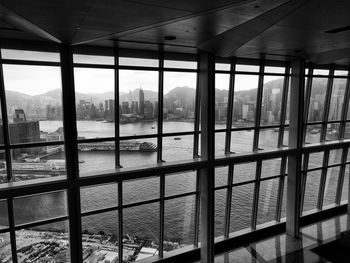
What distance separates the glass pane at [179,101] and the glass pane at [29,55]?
3.09 metres

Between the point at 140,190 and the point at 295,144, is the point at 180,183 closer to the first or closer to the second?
the point at 140,190

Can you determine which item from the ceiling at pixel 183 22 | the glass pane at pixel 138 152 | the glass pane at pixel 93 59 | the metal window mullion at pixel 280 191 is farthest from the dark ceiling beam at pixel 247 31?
the metal window mullion at pixel 280 191

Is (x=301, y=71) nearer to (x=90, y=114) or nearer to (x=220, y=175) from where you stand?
(x=220, y=175)

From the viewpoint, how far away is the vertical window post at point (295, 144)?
34.1 feet

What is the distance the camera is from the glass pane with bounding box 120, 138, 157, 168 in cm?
804

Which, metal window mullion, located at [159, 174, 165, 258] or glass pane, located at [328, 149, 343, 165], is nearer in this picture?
metal window mullion, located at [159, 174, 165, 258]

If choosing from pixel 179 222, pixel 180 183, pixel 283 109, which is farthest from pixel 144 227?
pixel 283 109

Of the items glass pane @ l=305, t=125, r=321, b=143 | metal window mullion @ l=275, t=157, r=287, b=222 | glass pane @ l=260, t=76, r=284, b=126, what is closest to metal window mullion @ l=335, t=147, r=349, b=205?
glass pane @ l=305, t=125, r=321, b=143

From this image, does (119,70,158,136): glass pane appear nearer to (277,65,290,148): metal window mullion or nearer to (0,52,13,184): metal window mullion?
(0,52,13,184): metal window mullion

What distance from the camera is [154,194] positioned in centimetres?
873

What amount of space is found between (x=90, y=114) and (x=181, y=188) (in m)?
3.65

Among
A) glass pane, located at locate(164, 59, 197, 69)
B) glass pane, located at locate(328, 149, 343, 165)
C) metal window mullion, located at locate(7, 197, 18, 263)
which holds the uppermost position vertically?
glass pane, located at locate(164, 59, 197, 69)

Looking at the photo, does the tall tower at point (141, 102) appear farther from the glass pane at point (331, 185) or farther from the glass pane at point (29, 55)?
the glass pane at point (331, 185)

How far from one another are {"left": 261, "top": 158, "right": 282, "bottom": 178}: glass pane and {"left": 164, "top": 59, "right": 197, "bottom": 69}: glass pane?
181 inches
